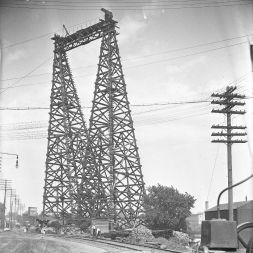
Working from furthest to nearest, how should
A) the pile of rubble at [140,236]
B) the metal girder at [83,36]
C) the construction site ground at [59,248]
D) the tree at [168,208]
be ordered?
the metal girder at [83,36] → the tree at [168,208] → the pile of rubble at [140,236] → the construction site ground at [59,248]

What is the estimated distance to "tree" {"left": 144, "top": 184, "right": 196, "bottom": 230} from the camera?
28969 mm

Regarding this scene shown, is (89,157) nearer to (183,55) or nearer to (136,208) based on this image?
(136,208)

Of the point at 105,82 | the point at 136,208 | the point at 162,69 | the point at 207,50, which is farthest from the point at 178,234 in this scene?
the point at 105,82

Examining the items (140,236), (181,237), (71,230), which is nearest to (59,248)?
(140,236)

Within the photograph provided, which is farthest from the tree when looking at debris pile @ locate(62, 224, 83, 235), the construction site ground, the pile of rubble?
debris pile @ locate(62, 224, 83, 235)

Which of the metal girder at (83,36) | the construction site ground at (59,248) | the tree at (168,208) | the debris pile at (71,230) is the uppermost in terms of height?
the metal girder at (83,36)

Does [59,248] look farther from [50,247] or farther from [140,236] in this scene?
[140,236]

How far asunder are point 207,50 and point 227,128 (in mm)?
6592

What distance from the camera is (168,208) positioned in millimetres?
29219

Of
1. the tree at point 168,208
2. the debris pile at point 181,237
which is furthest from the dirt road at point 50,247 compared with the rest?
the tree at point 168,208

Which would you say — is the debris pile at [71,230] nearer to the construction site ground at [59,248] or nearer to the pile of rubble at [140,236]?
the pile of rubble at [140,236]

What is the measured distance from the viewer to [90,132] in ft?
120

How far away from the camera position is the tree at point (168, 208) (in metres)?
29.0

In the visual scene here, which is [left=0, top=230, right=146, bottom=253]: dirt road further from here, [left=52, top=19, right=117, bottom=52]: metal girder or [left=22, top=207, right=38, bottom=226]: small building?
[left=22, top=207, right=38, bottom=226]: small building
